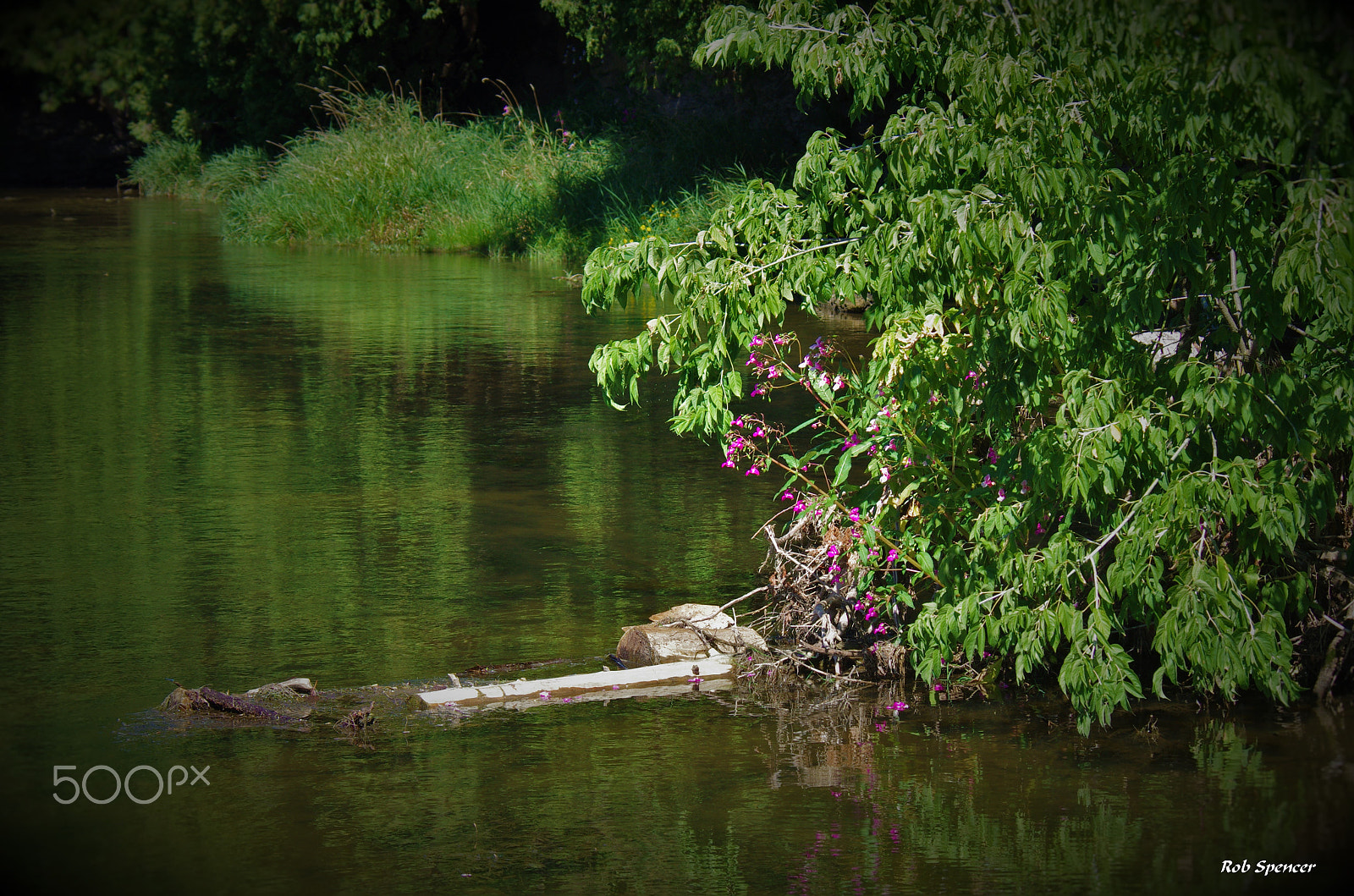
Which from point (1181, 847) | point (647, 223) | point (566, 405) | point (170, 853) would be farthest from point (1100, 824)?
point (647, 223)

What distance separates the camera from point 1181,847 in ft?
15.5

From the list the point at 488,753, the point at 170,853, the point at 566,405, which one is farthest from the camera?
the point at 566,405

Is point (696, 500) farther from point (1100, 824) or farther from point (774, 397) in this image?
point (1100, 824)

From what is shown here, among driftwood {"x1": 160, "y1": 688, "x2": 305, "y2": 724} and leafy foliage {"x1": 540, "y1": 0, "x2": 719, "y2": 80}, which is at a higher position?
leafy foliage {"x1": 540, "y1": 0, "x2": 719, "y2": 80}

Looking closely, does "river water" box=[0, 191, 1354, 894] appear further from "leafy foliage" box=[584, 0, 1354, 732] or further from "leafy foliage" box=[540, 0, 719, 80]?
"leafy foliage" box=[540, 0, 719, 80]

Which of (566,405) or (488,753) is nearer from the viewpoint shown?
(488,753)

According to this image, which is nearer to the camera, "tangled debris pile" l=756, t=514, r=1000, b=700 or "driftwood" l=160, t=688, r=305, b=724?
"driftwood" l=160, t=688, r=305, b=724

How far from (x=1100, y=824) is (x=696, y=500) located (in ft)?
15.0
